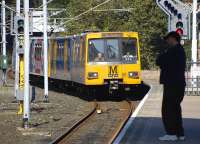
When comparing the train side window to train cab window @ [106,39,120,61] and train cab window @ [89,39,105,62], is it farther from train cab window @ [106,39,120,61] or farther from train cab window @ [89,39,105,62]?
train cab window @ [106,39,120,61]

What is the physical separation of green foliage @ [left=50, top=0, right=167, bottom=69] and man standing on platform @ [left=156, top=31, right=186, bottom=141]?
42.1 metres

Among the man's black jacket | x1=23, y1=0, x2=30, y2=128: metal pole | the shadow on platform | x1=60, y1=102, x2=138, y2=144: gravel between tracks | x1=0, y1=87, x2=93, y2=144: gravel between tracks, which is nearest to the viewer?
the man's black jacket

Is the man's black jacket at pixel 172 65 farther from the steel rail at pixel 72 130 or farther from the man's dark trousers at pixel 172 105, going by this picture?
the steel rail at pixel 72 130

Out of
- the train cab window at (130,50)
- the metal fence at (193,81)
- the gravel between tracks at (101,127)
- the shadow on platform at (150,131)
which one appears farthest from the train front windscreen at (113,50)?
the shadow on platform at (150,131)

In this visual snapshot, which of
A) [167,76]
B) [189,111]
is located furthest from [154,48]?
[167,76]

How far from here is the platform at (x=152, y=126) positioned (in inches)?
566

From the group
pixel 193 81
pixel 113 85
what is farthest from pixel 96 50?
pixel 193 81

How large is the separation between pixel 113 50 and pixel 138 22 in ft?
89.9

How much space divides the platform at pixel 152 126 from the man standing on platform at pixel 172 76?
508mm

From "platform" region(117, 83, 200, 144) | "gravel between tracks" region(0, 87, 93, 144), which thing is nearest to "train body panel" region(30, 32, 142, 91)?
"gravel between tracks" region(0, 87, 93, 144)

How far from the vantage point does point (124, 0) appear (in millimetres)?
60500

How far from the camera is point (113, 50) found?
30672mm

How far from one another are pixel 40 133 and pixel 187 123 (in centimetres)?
343

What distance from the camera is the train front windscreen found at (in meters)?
30.4
